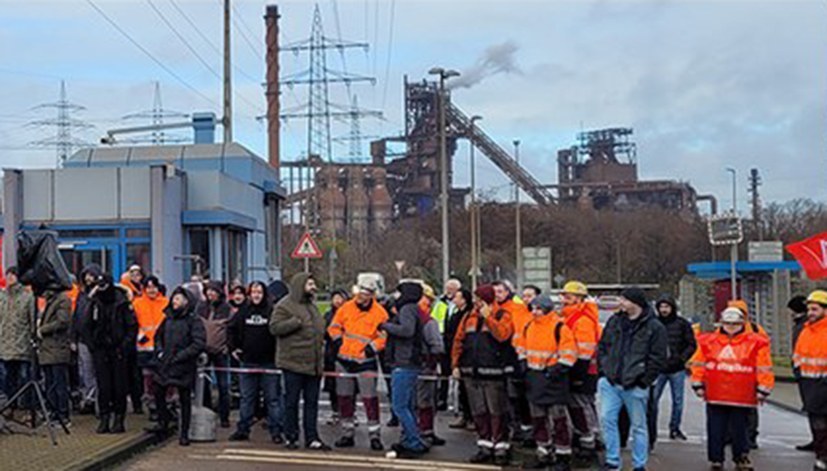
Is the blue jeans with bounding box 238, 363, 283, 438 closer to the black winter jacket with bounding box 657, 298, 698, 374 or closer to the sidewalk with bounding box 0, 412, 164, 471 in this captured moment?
the sidewalk with bounding box 0, 412, 164, 471

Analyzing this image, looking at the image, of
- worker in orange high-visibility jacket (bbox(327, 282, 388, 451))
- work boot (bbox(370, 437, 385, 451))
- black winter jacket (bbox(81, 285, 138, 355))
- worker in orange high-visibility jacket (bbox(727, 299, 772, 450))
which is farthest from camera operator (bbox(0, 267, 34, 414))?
worker in orange high-visibility jacket (bbox(727, 299, 772, 450))

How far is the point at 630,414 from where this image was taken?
30.9ft

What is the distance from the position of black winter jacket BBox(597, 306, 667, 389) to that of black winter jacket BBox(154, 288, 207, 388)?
14.8ft

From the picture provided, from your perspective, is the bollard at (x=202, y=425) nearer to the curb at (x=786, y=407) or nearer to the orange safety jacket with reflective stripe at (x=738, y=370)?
the orange safety jacket with reflective stripe at (x=738, y=370)

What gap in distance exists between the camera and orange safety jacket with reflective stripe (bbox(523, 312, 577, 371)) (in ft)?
32.2

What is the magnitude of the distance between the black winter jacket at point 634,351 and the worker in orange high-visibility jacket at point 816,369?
5.58 ft

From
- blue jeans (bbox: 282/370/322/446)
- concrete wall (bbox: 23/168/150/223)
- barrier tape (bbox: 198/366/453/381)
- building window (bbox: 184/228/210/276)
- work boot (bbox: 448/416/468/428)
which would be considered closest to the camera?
blue jeans (bbox: 282/370/322/446)

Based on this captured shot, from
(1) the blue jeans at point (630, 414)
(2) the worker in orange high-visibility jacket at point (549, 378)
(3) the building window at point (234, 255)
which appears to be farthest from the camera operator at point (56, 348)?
(3) the building window at point (234, 255)

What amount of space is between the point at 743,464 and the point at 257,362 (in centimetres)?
552

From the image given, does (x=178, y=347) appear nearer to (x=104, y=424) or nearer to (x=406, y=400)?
(x=104, y=424)

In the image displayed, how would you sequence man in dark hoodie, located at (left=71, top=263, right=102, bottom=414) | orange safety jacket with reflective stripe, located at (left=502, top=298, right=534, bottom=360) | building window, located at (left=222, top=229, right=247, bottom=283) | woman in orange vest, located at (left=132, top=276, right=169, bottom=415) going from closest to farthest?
orange safety jacket with reflective stripe, located at (left=502, top=298, right=534, bottom=360) → man in dark hoodie, located at (left=71, top=263, right=102, bottom=414) → woman in orange vest, located at (left=132, top=276, right=169, bottom=415) → building window, located at (left=222, top=229, right=247, bottom=283)

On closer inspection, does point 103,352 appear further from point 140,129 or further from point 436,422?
point 140,129

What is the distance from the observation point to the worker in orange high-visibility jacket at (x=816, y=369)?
9680mm

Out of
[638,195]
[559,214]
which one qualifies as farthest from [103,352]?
[638,195]
